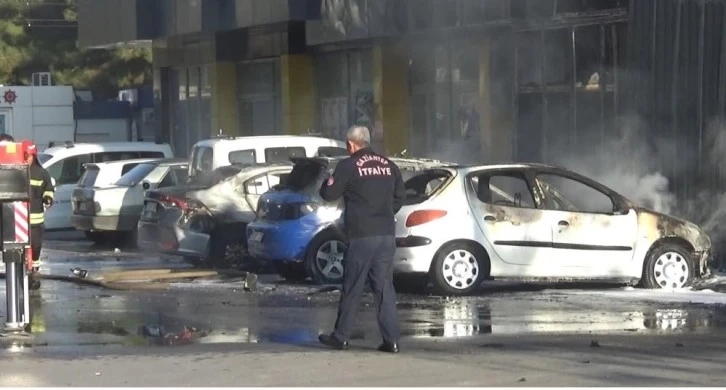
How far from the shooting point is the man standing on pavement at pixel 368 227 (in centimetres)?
1068

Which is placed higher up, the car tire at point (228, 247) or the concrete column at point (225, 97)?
the concrete column at point (225, 97)

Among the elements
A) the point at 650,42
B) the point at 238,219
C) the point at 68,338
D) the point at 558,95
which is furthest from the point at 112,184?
the point at 68,338

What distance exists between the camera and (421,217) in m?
15.4

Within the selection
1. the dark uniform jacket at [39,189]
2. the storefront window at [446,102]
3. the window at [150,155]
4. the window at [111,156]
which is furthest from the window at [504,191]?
the window at [111,156]

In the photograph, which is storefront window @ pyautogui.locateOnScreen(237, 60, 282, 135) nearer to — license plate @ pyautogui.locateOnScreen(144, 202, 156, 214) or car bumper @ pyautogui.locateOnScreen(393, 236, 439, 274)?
license plate @ pyautogui.locateOnScreen(144, 202, 156, 214)

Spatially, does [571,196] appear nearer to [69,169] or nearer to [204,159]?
[204,159]

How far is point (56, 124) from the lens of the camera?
44625mm

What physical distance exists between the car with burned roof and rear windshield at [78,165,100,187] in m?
5.00

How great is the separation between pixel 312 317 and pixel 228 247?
5.12 metres

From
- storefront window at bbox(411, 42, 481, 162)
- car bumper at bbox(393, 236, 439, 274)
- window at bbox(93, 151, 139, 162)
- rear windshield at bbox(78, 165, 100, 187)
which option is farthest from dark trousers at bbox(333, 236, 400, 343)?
window at bbox(93, 151, 139, 162)

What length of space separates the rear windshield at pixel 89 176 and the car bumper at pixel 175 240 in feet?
15.9

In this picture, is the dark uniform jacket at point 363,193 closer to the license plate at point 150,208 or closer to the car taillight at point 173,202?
the car taillight at point 173,202

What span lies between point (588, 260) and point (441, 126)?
38.3 feet

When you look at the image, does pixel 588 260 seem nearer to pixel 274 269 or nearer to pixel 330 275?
pixel 330 275
